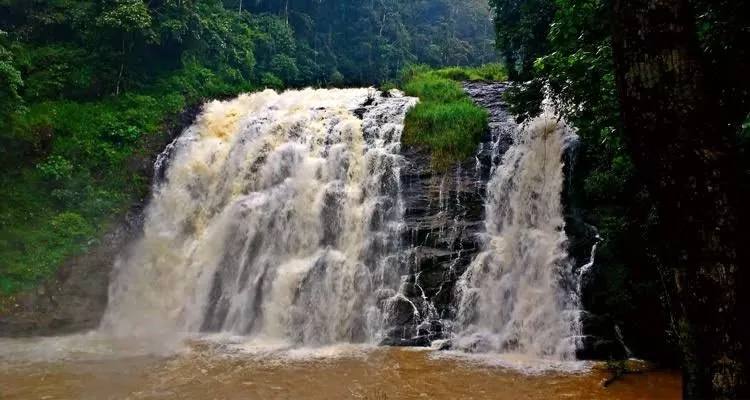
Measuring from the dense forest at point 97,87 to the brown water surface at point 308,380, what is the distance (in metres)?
4.69

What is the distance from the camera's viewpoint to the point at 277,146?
14.8 m

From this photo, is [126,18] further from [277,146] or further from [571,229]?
[571,229]

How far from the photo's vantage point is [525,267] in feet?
36.0

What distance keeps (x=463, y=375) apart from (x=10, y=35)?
18.1 metres

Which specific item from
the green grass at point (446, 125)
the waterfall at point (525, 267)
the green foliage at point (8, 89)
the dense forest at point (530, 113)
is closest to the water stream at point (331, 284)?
the waterfall at point (525, 267)

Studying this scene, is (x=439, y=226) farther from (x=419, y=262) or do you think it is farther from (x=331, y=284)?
(x=331, y=284)

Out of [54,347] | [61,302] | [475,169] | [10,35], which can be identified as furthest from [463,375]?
[10,35]

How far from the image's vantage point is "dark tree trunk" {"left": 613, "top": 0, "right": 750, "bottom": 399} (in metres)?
2.37

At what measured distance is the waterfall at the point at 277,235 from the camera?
11.8 meters

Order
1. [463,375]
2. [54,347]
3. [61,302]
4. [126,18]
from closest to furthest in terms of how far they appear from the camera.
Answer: [463,375] < [54,347] < [61,302] < [126,18]

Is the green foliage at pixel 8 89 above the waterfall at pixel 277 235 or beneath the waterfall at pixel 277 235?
above

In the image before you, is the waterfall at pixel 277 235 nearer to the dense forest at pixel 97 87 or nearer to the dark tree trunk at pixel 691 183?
the dense forest at pixel 97 87

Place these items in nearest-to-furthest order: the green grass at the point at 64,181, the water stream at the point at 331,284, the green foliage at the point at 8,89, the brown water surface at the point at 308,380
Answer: the brown water surface at the point at 308,380, the water stream at the point at 331,284, the green foliage at the point at 8,89, the green grass at the point at 64,181

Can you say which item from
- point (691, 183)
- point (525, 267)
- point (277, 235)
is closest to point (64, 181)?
point (277, 235)
